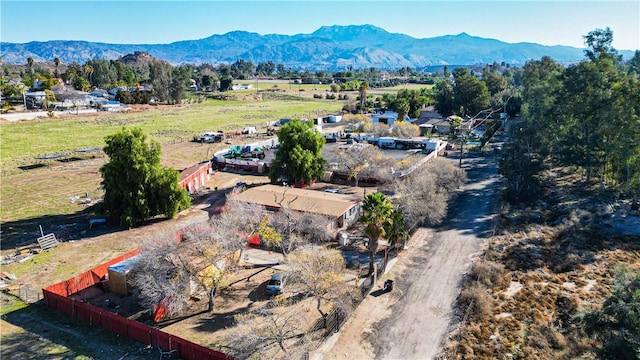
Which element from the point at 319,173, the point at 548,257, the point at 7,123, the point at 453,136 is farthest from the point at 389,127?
the point at 7,123

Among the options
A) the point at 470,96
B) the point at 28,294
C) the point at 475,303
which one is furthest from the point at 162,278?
the point at 470,96

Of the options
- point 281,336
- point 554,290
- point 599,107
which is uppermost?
point 599,107

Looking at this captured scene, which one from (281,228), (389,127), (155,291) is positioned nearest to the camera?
(155,291)

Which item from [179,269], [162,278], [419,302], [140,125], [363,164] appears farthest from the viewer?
[140,125]

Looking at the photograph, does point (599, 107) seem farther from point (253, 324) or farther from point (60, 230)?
point (60, 230)

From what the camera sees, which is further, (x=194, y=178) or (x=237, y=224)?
(x=194, y=178)

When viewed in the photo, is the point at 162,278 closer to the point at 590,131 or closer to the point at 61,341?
the point at 61,341

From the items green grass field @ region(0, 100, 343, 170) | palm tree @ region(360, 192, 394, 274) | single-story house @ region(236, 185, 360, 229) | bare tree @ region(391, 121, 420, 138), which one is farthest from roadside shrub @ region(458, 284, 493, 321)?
green grass field @ region(0, 100, 343, 170)
